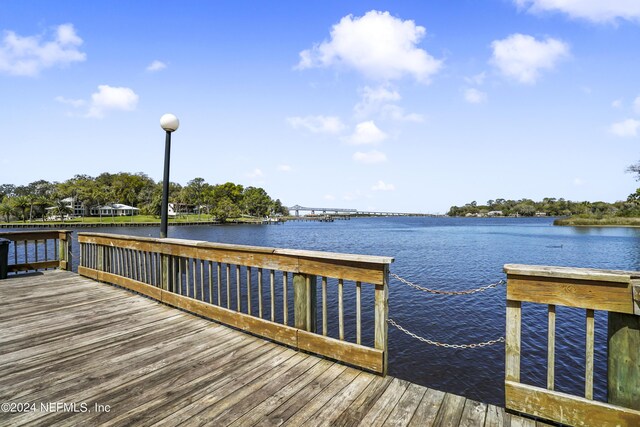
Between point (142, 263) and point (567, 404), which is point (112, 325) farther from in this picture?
point (567, 404)

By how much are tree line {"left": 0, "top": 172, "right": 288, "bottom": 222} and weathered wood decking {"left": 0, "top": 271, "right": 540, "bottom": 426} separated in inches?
3502

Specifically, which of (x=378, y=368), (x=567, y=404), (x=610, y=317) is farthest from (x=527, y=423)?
(x=378, y=368)

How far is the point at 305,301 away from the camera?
394 centimetres

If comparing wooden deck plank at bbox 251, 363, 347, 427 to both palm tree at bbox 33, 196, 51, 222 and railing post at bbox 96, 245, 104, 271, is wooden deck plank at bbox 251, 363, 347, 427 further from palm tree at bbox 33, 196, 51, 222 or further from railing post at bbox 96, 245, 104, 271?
palm tree at bbox 33, 196, 51, 222

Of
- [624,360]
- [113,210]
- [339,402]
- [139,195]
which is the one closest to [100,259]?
[339,402]

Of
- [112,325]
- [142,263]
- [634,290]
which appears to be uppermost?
[634,290]

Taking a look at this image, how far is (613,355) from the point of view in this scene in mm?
2410

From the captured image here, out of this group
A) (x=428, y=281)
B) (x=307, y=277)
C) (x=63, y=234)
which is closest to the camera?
(x=307, y=277)

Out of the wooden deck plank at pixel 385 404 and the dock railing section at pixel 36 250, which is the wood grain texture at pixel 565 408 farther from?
the dock railing section at pixel 36 250

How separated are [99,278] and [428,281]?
15.7 metres

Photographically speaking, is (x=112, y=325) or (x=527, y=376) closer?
(x=112, y=325)

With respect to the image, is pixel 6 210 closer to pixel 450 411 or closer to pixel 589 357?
pixel 450 411

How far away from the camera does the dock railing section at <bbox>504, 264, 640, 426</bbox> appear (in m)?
2.37

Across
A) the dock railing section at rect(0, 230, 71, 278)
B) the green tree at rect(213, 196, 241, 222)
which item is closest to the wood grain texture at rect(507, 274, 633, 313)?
the dock railing section at rect(0, 230, 71, 278)
